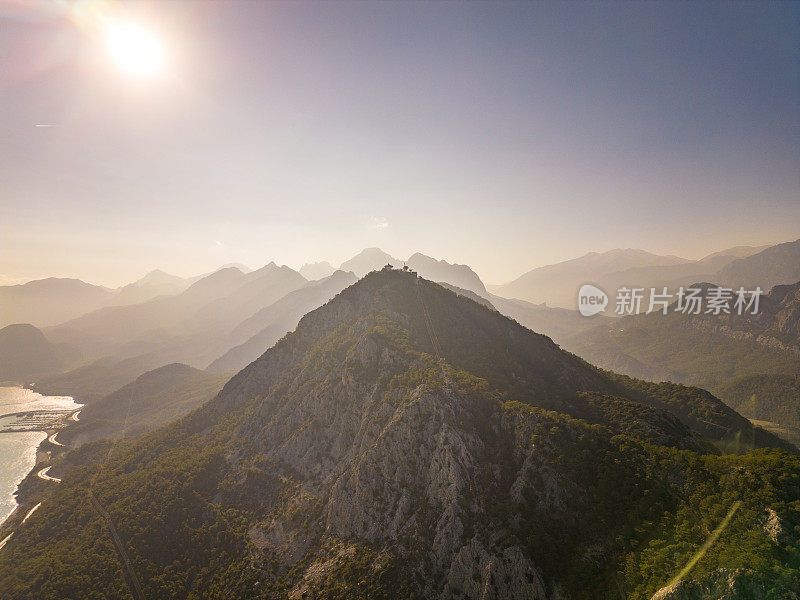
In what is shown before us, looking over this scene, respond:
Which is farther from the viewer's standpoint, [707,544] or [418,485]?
[418,485]

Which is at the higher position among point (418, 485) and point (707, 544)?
point (707, 544)

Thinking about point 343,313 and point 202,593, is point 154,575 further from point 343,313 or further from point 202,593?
point 343,313

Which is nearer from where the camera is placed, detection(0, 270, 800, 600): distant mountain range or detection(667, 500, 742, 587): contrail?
detection(667, 500, 742, 587): contrail

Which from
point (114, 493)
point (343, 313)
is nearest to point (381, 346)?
point (343, 313)

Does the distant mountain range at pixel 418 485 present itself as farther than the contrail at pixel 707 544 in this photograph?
Yes
